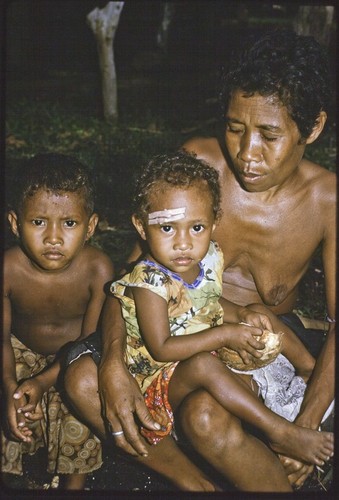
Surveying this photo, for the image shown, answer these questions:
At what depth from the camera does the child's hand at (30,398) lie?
8.04 feet

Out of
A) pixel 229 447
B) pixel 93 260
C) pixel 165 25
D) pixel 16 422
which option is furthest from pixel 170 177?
pixel 165 25

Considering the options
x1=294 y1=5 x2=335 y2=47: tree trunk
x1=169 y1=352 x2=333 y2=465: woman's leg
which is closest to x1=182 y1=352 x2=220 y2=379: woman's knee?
x1=169 y1=352 x2=333 y2=465: woman's leg

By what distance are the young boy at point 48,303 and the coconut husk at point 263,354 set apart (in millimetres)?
646

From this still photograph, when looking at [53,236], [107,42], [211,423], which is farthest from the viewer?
[107,42]

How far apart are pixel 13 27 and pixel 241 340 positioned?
31.1 ft

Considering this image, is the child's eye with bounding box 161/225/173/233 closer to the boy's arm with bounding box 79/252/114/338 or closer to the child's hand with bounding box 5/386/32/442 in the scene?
the boy's arm with bounding box 79/252/114/338

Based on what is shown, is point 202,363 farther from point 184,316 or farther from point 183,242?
point 183,242

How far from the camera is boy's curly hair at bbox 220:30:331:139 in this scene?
243 centimetres

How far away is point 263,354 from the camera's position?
2357 mm

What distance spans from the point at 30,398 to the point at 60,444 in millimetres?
230

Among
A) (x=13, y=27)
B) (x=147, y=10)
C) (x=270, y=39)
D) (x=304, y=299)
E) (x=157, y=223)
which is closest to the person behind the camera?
(x=157, y=223)

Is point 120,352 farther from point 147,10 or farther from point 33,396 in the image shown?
point 147,10

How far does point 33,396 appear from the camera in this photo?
2.51 m

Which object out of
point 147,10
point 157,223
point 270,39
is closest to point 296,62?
point 270,39
